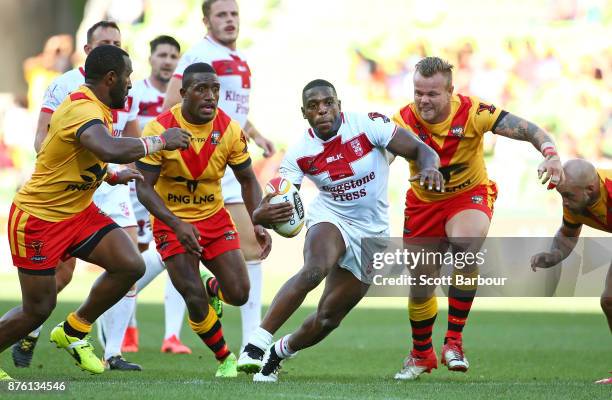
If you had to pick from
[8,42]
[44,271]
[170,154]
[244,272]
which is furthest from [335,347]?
[8,42]

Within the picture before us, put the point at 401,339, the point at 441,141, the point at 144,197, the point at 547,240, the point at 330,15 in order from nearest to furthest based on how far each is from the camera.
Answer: the point at 144,197 < the point at 441,141 < the point at 401,339 < the point at 547,240 < the point at 330,15

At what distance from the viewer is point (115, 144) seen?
7020mm

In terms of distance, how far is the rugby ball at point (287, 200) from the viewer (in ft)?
24.2

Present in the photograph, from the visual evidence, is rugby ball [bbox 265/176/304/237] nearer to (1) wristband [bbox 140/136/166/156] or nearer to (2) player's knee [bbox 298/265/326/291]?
(2) player's knee [bbox 298/265/326/291]

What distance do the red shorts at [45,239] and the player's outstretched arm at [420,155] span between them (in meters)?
2.22

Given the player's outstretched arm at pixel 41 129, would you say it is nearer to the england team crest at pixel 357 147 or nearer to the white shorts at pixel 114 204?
the white shorts at pixel 114 204

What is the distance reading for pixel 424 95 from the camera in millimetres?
8281

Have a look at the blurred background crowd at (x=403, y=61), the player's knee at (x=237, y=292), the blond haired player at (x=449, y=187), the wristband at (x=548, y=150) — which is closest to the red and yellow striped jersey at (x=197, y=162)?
the player's knee at (x=237, y=292)

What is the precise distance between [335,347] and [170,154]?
400 centimetres

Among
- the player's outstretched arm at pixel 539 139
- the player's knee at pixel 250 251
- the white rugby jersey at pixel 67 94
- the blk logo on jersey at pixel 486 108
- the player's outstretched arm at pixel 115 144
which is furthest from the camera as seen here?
the player's knee at pixel 250 251

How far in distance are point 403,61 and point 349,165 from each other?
16.4m

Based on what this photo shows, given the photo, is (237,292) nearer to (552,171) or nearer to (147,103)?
(552,171)

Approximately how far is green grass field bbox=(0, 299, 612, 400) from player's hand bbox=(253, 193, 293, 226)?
3.67 feet

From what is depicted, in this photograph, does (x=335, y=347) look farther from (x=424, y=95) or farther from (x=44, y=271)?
(x=44, y=271)
